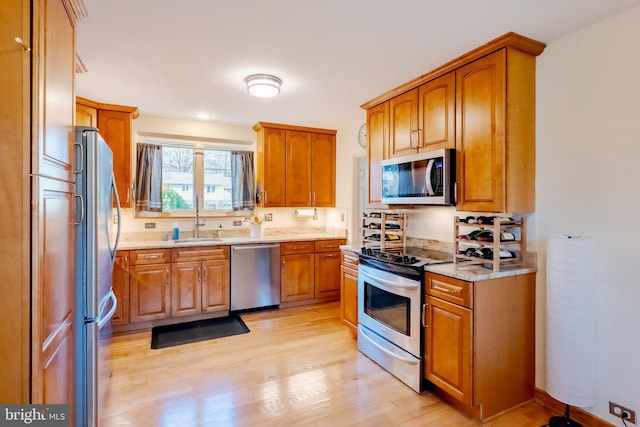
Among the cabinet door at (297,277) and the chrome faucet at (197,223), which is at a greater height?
the chrome faucet at (197,223)

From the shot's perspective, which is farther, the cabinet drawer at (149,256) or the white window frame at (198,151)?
the white window frame at (198,151)

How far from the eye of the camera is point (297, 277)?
4.32 meters

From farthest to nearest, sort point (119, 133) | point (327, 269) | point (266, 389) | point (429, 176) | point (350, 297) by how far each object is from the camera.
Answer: point (327, 269)
point (119, 133)
point (350, 297)
point (429, 176)
point (266, 389)

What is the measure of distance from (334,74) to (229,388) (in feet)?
8.69

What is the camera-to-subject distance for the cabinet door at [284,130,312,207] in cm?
459

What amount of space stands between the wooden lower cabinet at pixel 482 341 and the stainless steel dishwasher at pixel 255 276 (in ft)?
7.47

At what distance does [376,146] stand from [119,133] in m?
2.87

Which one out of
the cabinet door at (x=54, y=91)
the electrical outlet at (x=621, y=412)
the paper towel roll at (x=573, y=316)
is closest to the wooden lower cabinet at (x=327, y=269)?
the paper towel roll at (x=573, y=316)

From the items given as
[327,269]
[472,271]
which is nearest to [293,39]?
[472,271]

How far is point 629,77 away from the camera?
73.3 inches

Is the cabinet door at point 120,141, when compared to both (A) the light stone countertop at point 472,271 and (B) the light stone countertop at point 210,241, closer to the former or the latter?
(B) the light stone countertop at point 210,241

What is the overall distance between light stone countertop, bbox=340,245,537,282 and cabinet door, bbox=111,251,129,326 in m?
3.03

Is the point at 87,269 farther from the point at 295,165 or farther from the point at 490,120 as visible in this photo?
the point at 295,165

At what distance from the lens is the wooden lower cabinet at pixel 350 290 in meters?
3.26
